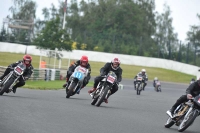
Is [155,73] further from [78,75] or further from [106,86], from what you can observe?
[106,86]

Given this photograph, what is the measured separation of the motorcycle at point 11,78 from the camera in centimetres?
1819

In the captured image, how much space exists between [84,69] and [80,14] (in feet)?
318

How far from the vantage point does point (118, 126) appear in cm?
1248

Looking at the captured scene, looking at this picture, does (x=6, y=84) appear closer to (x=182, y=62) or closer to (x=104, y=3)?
(x=182, y=62)

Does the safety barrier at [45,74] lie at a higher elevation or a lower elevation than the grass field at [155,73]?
higher

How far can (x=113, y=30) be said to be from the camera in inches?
3880

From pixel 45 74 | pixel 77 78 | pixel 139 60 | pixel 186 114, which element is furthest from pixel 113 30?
pixel 186 114

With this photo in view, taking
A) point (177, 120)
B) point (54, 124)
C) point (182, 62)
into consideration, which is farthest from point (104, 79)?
point (182, 62)

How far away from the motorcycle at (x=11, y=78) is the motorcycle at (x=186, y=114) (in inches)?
254

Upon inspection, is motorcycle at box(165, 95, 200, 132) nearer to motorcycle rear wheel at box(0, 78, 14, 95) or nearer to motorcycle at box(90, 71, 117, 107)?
motorcycle at box(90, 71, 117, 107)

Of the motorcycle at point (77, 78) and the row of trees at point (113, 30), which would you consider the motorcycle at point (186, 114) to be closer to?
the motorcycle at point (77, 78)

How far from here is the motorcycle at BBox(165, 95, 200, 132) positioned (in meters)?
12.6

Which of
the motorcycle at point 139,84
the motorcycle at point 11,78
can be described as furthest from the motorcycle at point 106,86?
the motorcycle at point 139,84

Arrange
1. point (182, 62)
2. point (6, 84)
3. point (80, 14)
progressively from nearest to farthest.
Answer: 1. point (6, 84)
2. point (182, 62)
3. point (80, 14)
